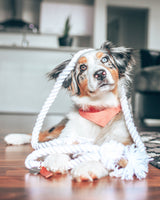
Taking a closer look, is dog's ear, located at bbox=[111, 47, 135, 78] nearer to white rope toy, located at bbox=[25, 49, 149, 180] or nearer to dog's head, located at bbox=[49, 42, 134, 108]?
dog's head, located at bbox=[49, 42, 134, 108]

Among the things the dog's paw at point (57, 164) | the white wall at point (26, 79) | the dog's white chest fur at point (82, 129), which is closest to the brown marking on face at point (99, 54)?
the dog's white chest fur at point (82, 129)

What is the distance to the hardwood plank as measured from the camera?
969 mm

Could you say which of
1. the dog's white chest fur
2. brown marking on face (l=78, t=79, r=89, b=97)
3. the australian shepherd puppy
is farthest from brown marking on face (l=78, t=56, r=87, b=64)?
the dog's white chest fur

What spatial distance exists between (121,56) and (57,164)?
0.74 m

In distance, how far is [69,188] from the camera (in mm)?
1056

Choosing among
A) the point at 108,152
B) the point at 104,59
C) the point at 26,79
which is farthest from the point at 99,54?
the point at 26,79

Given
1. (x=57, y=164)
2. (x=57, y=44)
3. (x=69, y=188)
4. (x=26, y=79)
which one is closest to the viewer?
(x=69, y=188)

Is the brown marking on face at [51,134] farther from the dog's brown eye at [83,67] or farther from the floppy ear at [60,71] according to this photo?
the dog's brown eye at [83,67]

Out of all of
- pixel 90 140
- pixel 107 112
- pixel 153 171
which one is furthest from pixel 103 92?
pixel 153 171

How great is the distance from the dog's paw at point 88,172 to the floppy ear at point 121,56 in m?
0.64

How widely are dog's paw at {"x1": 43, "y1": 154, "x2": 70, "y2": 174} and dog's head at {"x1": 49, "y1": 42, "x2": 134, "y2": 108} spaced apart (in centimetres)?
41

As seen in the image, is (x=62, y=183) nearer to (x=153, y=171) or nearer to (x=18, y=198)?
(x=18, y=198)

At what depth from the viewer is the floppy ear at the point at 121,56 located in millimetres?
1640

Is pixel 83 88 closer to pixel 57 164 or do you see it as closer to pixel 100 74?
pixel 100 74
